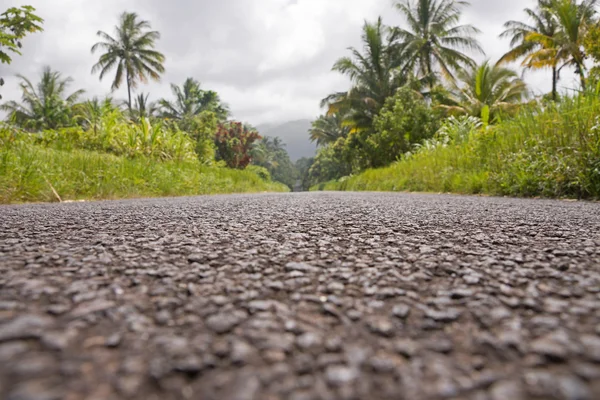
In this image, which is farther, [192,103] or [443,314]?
[192,103]

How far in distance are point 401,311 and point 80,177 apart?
627 centimetres

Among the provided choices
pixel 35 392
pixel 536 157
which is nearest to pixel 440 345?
pixel 35 392

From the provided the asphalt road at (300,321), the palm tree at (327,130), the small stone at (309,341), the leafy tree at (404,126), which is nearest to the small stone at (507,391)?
the asphalt road at (300,321)

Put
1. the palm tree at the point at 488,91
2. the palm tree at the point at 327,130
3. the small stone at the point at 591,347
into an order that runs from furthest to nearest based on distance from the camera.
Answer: the palm tree at the point at 327,130 < the palm tree at the point at 488,91 < the small stone at the point at 591,347

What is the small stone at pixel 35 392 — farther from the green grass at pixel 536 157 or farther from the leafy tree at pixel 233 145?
the leafy tree at pixel 233 145

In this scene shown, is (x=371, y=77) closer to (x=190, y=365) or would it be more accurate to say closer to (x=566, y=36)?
(x=566, y=36)

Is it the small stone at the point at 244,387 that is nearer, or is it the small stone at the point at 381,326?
the small stone at the point at 244,387

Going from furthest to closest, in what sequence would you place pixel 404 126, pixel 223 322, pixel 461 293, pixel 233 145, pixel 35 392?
pixel 233 145 → pixel 404 126 → pixel 461 293 → pixel 223 322 → pixel 35 392

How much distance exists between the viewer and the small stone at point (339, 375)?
1.82ft

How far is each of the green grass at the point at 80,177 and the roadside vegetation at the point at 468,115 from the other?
6.04 meters

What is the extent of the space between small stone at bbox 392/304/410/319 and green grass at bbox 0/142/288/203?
210 inches

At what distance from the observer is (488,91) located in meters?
17.5

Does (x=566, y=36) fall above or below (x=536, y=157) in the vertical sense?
above

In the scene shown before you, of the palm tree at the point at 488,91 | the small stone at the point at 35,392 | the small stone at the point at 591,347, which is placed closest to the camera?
the small stone at the point at 35,392
